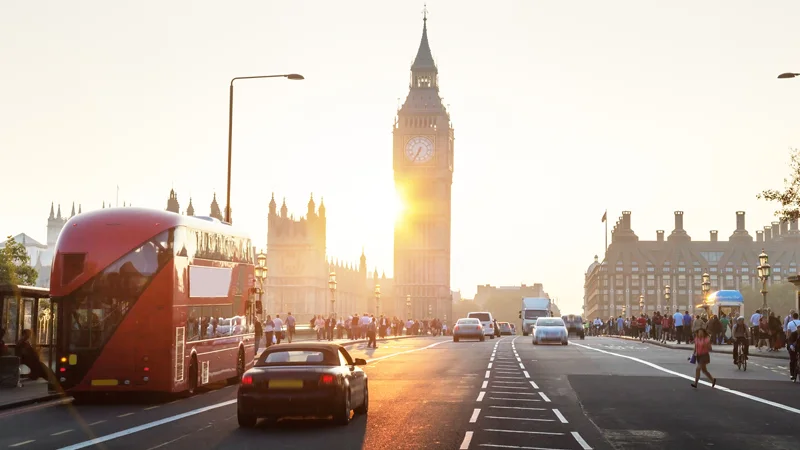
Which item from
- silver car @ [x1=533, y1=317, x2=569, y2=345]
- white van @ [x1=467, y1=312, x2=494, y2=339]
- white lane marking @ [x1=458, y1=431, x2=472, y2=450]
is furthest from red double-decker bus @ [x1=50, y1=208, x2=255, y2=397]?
white van @ [x1=467, y1=312, x2=494, y2=339]

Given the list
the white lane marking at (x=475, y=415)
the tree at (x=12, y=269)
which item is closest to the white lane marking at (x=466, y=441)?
the white lane marking at (x=475, y=415)

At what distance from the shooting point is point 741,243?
194m

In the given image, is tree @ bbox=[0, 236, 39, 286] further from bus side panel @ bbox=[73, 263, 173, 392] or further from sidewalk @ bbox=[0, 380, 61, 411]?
bus side panel @ bbox=[73, 263, 173, 392]

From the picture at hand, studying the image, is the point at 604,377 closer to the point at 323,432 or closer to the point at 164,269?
the point at 164,269

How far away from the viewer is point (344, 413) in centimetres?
1592

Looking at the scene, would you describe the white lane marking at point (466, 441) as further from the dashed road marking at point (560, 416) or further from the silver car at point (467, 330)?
the silver car at point (467, 330)

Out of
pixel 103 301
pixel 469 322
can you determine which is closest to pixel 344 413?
pixel 103 301

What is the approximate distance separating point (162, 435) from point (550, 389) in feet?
37.6

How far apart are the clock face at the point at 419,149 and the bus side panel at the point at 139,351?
496ft

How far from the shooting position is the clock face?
171300 mm

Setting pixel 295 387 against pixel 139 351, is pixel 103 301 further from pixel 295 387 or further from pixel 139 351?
pixel 295 387

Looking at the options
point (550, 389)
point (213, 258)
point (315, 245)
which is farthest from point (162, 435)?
point (315, 245)

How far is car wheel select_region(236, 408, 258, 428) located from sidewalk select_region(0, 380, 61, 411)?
652cm

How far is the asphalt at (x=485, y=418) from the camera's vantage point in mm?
14281
